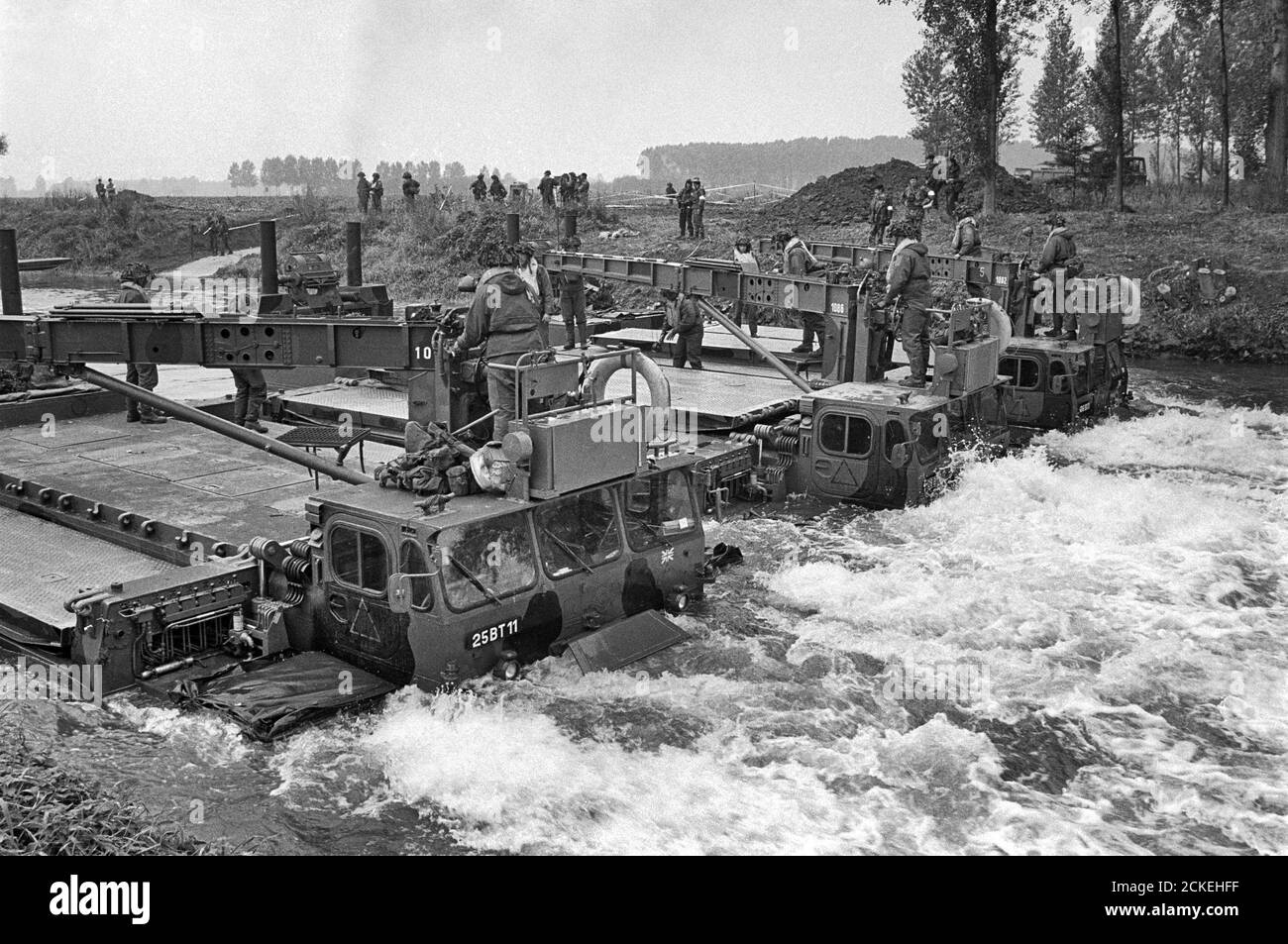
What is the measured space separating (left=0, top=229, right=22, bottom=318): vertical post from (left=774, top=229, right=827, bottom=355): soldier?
1137cm

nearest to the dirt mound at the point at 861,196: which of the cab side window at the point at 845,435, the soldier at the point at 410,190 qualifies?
the soldier at the point at 410,190

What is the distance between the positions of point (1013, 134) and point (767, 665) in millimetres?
35180

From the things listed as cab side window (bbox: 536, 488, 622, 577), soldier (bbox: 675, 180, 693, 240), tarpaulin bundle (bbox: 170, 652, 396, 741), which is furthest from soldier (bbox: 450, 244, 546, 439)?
soldier (bbox: 675, 180, 693, 240)

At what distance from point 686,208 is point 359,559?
92.3 feet

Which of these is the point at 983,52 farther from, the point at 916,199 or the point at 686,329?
the point at 686,329

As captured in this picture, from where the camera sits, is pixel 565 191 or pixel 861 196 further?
pixel 565 191

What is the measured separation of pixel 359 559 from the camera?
31.9 ft

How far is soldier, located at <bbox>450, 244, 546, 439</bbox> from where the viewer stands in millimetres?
11289

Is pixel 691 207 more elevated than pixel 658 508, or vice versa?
pixel 691 207

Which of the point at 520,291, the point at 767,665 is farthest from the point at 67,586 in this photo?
the point at 767,665

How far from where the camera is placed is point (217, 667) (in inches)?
406

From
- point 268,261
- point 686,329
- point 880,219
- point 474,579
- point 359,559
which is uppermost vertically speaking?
point 880,219

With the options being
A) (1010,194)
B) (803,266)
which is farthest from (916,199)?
(803,266)
